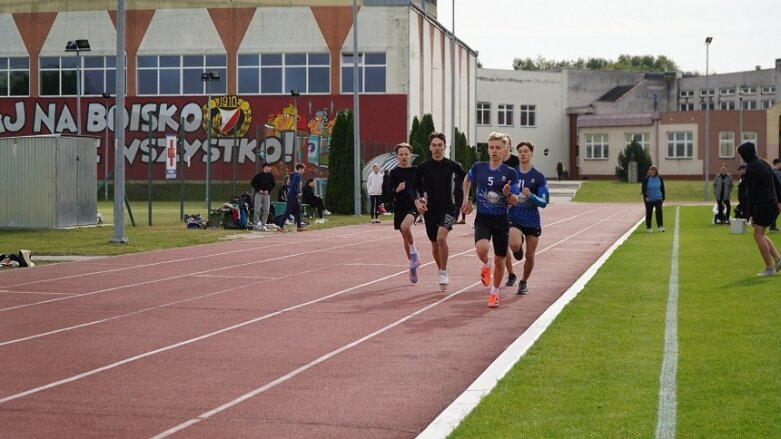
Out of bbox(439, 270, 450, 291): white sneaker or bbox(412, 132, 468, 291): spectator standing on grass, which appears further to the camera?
bbox(439, 270, 450, 291): white sneaker

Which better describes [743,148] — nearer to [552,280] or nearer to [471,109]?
[552,280]

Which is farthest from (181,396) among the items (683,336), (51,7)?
(51,7)

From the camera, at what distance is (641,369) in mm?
9766

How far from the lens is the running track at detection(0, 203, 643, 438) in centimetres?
821

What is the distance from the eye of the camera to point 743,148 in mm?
18422

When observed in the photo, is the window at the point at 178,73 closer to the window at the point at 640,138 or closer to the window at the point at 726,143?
the window at the point at 640,138

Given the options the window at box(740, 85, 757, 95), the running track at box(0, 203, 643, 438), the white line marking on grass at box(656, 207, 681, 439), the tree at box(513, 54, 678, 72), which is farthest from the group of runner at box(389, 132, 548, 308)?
the tree at box(513, 54, 678, 72)

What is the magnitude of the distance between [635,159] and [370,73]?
3604cm

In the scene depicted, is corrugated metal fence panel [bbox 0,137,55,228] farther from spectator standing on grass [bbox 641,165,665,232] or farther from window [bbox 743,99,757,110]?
window [bbox 743,99,757,110]

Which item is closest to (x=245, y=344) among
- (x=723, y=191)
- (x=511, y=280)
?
(x=511, y=280)

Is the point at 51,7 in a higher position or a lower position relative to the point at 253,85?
higher

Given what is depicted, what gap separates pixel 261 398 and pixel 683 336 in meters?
4.61

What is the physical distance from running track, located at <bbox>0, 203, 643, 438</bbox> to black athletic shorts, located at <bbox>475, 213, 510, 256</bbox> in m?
0.71

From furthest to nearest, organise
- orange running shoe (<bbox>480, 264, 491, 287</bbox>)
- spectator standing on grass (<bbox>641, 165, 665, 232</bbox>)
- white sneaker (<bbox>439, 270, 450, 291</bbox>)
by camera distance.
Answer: spectator standing on grass (<bbox>641, 165, 665, 232</bbox>)
white sneaker (<bbox>439, 270, 450, 291</bbox>)
orange running shoe (<bbox>480, 264, 491, 287</bbox>)
